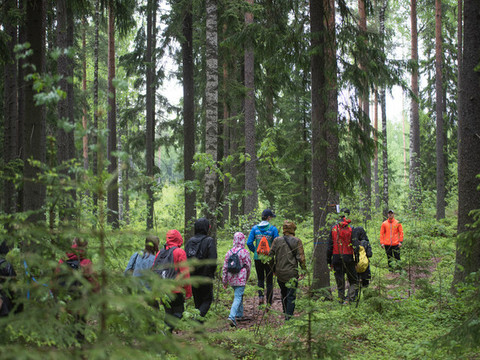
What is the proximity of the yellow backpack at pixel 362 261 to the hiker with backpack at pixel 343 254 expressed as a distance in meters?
0.09

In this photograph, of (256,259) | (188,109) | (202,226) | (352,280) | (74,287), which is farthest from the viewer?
(188,109)

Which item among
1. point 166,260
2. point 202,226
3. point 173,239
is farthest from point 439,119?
point 166,260

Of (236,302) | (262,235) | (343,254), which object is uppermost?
(262,235)

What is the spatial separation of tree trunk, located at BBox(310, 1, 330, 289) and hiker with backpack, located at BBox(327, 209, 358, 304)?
0.23m

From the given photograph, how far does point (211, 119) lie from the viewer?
869 cm

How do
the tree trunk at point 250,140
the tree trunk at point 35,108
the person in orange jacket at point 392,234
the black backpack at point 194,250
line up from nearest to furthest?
the tree trunk at point 35,108, the black backpack at point 194,250, the person in orange jacket at point 392,234, the tree trunk at point 250,140

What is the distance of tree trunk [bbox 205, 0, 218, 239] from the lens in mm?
8102

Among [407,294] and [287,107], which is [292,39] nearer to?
[407,294]

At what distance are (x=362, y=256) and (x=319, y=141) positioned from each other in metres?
2.52

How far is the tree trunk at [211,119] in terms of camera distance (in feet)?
26.6

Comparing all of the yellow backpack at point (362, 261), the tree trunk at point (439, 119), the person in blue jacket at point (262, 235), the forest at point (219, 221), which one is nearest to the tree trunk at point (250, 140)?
the forest at point (219, 221)

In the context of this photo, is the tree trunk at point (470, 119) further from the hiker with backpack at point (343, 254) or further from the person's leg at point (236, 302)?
the person's leg at point (236, 302)

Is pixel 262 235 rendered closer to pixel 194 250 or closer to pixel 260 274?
pixel 260 274

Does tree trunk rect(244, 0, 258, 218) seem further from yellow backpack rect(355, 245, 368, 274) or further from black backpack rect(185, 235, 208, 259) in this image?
black backpack rect(185, 235, 208, 259)
